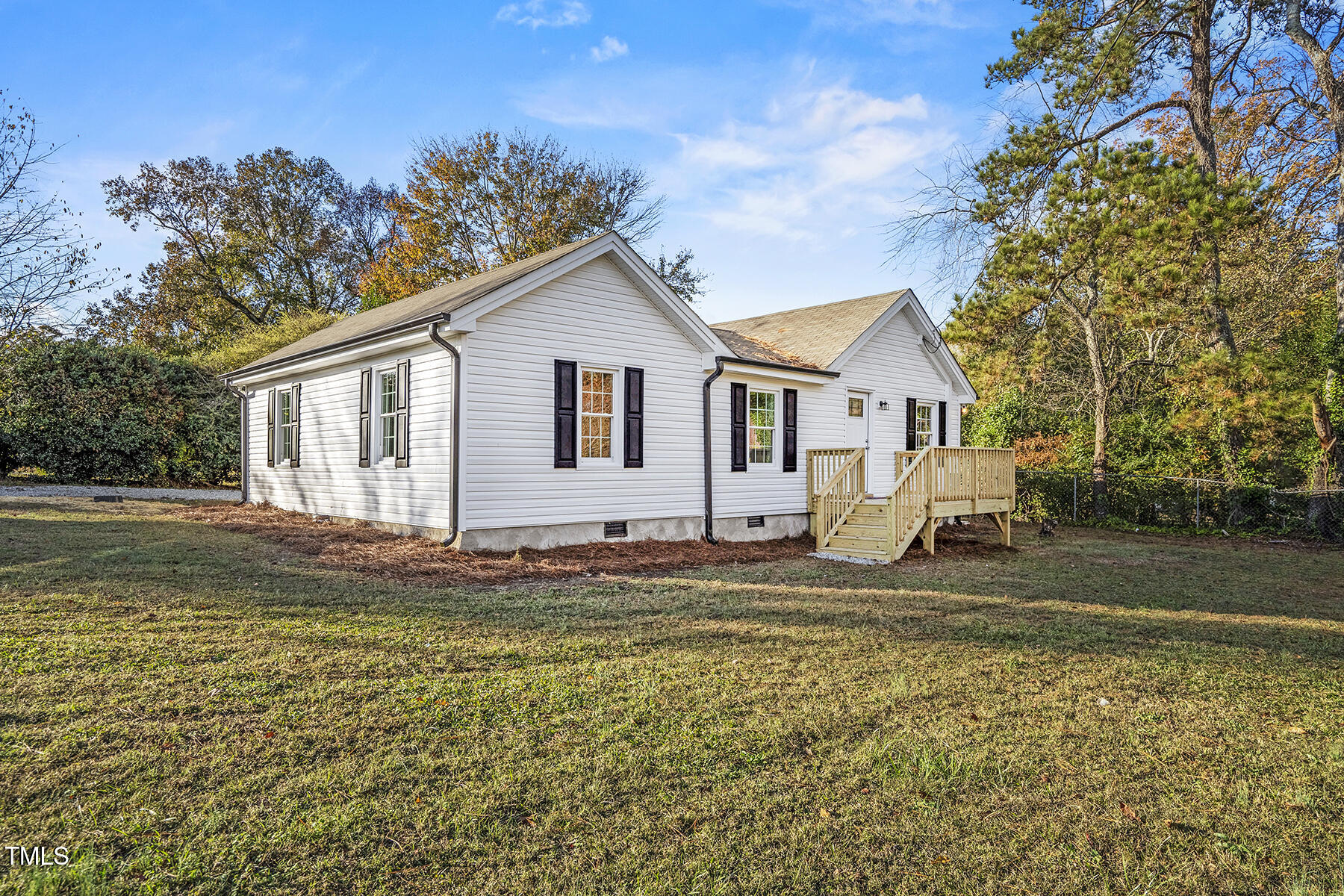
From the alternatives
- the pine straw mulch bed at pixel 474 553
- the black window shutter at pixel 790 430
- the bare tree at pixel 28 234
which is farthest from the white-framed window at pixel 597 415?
the bare tree at pixel 28 234

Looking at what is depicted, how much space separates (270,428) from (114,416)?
6.89m

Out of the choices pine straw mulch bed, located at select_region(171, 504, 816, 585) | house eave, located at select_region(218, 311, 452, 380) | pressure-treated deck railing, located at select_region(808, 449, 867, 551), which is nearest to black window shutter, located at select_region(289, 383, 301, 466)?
house eave, located at select_region(218, 311, 452, 380)

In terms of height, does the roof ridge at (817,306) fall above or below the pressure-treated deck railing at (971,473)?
above

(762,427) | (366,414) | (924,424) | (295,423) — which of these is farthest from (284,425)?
(924,424)

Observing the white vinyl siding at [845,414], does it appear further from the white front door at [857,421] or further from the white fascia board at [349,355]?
the white fascia board at [349,355]

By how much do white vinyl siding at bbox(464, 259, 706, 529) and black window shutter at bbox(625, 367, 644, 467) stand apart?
105mm

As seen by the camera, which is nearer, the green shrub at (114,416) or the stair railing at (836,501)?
the stair railing at (836,501)

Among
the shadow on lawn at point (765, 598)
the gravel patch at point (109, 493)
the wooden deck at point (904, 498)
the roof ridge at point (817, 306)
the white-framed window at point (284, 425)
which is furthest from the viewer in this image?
the roof ridge at point (817, 306)

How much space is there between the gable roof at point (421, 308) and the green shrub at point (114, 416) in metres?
4.80

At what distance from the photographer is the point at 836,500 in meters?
12.3

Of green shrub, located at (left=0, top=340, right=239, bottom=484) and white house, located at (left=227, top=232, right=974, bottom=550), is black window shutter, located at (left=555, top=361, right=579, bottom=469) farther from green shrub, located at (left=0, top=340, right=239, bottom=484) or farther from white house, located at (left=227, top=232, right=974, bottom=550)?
green shrub, located at (left=0, top=340, right=239, bottom=484)

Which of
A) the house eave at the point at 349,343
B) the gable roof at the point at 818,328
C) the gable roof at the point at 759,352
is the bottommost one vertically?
the house eave at the point at 349,343

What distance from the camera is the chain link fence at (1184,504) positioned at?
14289 millimetres

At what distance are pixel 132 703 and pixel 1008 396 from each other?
844 inches
